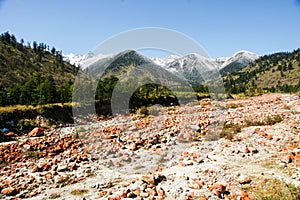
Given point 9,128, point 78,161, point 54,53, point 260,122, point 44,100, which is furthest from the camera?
point 54,53

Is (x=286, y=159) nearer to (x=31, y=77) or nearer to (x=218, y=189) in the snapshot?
(x=218, y=189)

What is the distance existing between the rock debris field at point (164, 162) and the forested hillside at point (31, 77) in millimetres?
15451

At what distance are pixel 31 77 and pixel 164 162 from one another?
204 feet

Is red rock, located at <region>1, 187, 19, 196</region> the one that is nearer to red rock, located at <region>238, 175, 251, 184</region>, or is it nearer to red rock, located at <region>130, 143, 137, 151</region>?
red rock, located at <region>130, 143, 137, 151</region>

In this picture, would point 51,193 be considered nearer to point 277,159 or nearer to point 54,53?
point 277,159

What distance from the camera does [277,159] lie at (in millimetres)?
10648

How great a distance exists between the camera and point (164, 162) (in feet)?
41.9

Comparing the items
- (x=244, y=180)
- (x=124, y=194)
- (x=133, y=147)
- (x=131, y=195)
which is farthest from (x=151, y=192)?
(x=133, y=147)

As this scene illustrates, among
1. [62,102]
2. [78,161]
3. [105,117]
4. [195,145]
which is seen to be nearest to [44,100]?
[62,102]

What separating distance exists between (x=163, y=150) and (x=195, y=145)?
2.07 m

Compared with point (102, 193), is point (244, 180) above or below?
above

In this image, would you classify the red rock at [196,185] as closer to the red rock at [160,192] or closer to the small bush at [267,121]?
the red rock at [160,192]

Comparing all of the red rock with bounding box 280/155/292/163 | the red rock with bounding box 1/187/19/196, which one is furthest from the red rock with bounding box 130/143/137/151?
the red rock with bounding box 280/155/292/163

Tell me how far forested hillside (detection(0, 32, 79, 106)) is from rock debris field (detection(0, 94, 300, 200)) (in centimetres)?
1545
